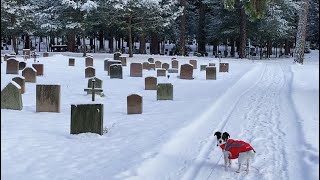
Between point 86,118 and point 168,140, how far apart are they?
1.88 meters

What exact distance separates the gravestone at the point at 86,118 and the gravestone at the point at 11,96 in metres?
3.09

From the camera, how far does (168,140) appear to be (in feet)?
27.4

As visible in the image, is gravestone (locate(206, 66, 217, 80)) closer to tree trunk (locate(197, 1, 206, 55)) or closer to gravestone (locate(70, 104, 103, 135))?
gravestone (locate(70, 104, 103, 135))

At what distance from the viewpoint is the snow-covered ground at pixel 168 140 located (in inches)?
258

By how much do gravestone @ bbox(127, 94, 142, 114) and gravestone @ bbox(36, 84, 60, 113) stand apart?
1.94 metres

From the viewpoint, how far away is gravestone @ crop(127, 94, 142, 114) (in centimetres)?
1202

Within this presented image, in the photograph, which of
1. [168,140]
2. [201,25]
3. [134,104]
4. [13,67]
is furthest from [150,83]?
[201,25]

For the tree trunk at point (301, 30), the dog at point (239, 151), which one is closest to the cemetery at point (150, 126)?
the dog at point (239, 151)

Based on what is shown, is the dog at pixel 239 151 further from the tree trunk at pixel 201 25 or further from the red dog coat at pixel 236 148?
the tree trunk at pixel 201 25

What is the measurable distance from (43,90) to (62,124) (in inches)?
69.8

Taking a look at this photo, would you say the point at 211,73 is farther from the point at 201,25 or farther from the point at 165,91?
the point at 201,25

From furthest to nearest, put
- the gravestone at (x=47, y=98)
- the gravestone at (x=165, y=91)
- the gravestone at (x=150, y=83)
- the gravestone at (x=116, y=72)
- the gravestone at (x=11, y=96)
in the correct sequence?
the gravestone at (x=116, y=72)
the gravestone at (x=150, y=83)
the gravestone at (x=165, y=91)
the gravestone at (x=47, y=98)
the gravestone at (x=11, y=96)

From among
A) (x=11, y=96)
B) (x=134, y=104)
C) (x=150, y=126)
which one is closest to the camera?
(x=150, y=126)

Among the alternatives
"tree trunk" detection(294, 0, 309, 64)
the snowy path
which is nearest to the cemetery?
the snowy path
